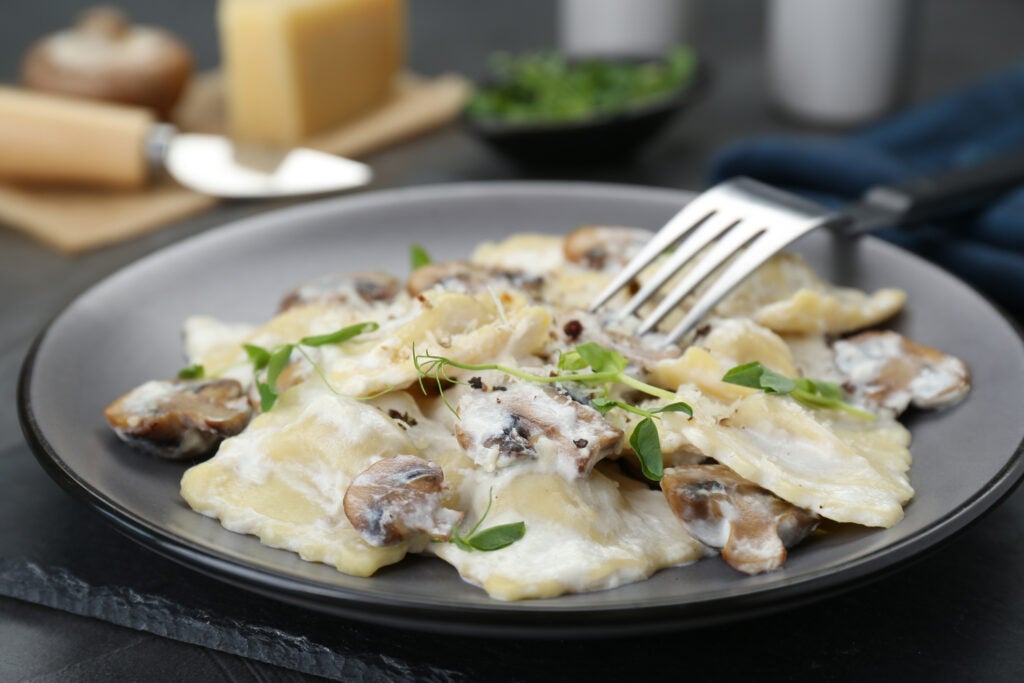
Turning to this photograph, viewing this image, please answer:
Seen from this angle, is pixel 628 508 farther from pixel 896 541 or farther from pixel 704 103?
pixel 704 103

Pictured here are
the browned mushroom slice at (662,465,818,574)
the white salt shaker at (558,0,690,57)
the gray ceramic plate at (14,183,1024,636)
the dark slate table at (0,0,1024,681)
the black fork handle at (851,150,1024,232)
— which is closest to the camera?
the gray ceramic plate at (14,183,1024,636)

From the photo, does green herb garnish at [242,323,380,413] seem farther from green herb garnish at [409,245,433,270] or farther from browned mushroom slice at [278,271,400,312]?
green herb garnish at [409,245,433,270]

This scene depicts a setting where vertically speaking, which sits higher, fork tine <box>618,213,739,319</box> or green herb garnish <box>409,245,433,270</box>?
fork tine <box>618,213,739,319</box>

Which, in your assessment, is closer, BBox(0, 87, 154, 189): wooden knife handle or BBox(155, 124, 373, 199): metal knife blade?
BBox(155, 124, 373, 199): metal knife blade

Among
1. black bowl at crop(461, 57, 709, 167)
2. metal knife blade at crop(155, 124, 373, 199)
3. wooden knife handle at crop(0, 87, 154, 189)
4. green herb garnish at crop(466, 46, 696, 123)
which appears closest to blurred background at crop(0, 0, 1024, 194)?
black bowl at crop(461, 57, 709, 167)

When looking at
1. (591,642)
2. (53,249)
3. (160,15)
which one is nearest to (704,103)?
(53,249)

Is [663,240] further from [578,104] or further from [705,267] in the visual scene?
[578,104]
